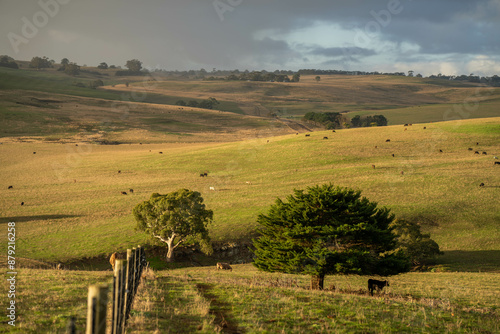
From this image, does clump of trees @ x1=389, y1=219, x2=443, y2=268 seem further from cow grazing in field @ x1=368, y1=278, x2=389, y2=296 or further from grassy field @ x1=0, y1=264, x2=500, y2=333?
grassy field @ x1=0, y1=264, x2=500, y2=333

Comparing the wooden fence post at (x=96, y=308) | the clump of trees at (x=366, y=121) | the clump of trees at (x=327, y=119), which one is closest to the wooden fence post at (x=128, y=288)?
the wooden fence post at (x=96, y=308)

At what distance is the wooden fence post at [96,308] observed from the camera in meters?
6.34

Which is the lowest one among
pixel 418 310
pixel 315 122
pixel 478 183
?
pixel 418 310

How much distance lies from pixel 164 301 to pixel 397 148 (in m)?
74.7

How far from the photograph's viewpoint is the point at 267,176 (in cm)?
7119

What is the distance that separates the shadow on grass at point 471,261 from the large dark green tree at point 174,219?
2251cm

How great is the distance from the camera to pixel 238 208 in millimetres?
53781

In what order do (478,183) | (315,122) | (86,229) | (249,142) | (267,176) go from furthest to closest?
(315,122) → (249,142) → (267,176) → (478,183) → (86,229)

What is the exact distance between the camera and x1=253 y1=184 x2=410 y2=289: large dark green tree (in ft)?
73.9

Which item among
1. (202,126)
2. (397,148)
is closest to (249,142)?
(397,148)

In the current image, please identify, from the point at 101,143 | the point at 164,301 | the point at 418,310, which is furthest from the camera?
the point at 101,143

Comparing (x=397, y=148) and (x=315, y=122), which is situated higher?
(x=315, y=122)

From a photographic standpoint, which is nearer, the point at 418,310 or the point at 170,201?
the point at 418,310

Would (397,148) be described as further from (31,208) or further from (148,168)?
(31,208)
